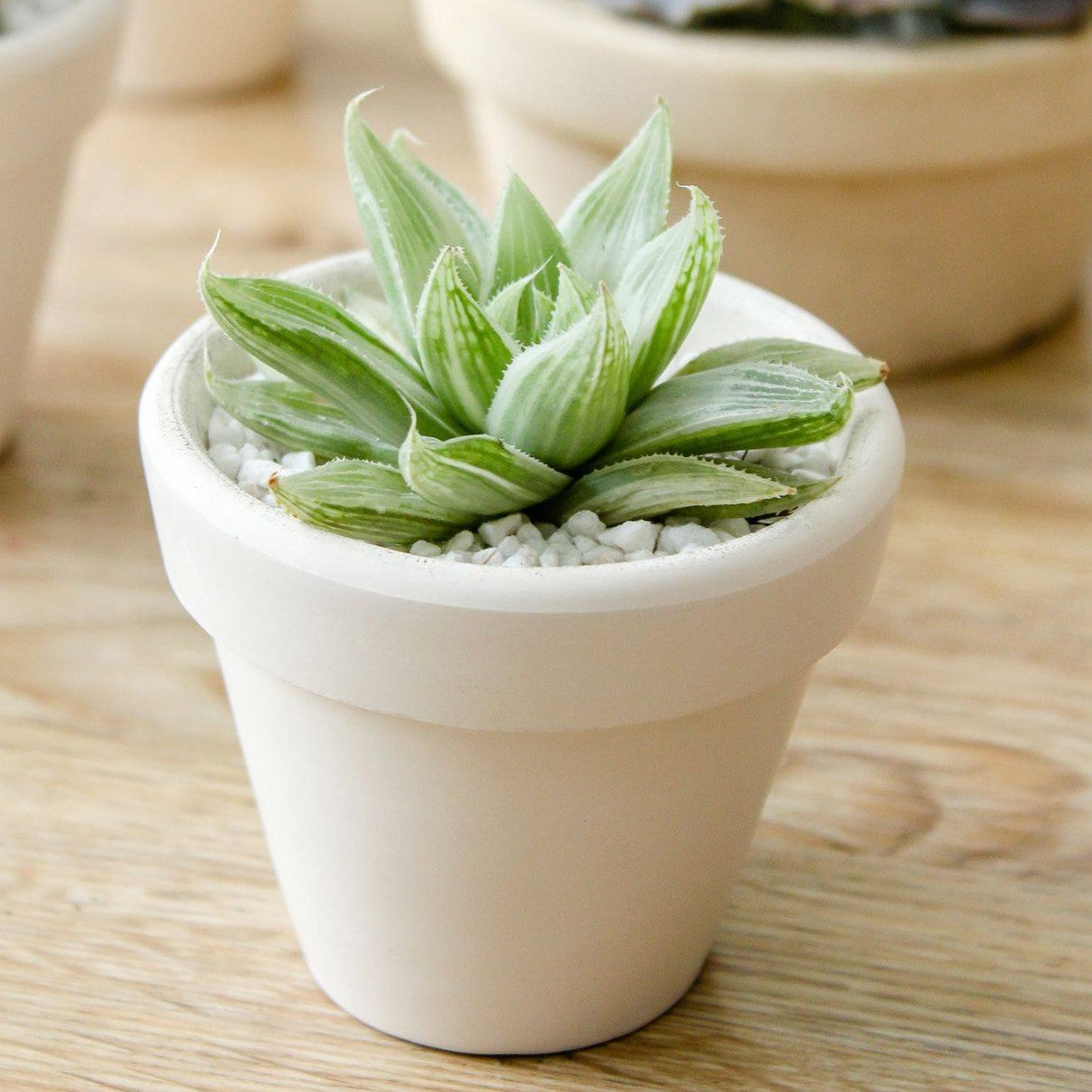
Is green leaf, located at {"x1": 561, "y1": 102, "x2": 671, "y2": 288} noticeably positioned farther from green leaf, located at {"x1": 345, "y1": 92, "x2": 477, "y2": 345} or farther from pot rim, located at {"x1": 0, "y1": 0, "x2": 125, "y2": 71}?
pot rim, located at {"x1": 0, "y1": 0, "x2": 125, "y2": 71}

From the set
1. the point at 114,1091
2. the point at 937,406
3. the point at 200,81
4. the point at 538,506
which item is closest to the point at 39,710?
the point at 114,1091

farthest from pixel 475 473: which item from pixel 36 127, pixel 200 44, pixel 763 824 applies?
pixel 200 44

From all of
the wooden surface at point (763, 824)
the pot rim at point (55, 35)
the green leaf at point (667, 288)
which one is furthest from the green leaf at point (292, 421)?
the pot rim at point (55, 35)

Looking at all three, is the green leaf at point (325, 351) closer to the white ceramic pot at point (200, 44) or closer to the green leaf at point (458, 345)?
the green leaf at point (458, 345)

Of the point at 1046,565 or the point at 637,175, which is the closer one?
the point at 637,175

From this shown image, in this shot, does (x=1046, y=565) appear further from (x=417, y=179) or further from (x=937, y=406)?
(x=417, y=179)
